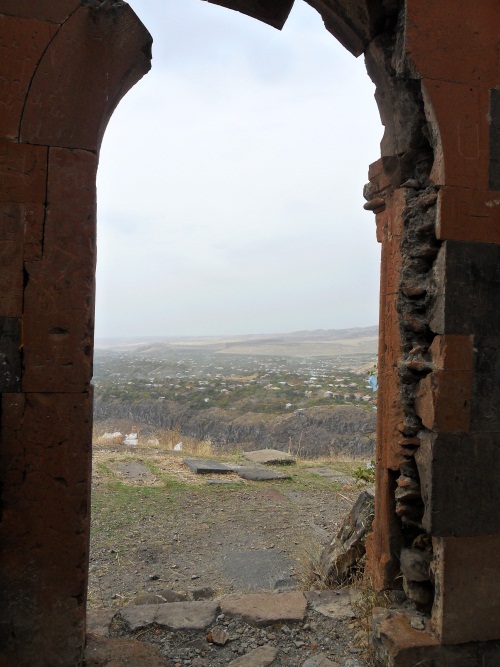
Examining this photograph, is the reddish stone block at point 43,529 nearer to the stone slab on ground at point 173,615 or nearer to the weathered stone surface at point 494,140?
the stone slab on ground at point 173,615

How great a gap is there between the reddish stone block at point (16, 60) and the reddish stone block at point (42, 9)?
2 cm

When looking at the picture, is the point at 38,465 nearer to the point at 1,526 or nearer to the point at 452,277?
the point at 1,526

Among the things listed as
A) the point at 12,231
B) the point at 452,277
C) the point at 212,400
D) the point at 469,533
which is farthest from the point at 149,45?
the point at 212,400

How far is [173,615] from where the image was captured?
341 cm

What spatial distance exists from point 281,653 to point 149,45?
353cm

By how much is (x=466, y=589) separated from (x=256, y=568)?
2.46 metres

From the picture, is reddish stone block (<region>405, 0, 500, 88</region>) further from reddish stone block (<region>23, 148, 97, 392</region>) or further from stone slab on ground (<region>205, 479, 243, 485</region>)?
stone slab on ground (<region>205, 479, 243, 485</region>)

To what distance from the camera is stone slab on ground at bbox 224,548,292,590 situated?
4582 mm

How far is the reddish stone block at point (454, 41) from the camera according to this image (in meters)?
2.93

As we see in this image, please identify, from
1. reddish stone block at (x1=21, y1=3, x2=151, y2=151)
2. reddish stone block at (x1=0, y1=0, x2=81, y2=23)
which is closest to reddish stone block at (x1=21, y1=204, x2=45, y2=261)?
reddish stone block at (x1=21, y1=3, x2=151, y2=151)

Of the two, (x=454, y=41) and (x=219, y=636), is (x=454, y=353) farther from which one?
(x=219, y=636)

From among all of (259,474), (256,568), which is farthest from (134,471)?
(256,568)

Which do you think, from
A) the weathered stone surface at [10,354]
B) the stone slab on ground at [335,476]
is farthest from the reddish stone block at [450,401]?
the stone slab on ground at [335,476]

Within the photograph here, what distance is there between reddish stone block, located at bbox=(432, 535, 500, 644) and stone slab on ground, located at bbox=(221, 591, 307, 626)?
94 cm
